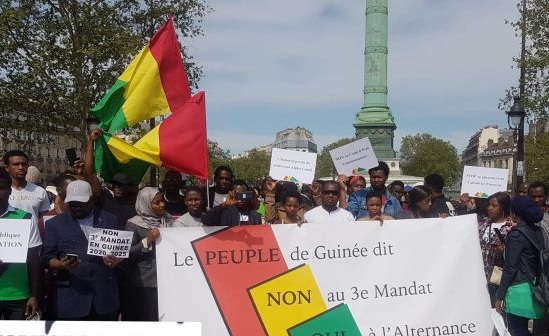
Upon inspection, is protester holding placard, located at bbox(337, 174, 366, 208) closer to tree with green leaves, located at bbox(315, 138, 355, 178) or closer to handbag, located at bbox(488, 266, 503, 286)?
handbag, located at bbox(488, 266, 503, 286)

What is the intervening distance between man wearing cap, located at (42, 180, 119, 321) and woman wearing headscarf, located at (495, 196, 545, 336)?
10.1 ft

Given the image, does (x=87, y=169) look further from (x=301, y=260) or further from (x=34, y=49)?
(x=34, y=49)

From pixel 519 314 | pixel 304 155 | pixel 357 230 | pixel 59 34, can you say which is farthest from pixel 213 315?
pixel 59 34

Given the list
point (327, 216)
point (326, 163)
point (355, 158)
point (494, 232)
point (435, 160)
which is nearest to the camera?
point (494, 232)

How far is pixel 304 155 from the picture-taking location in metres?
8.42

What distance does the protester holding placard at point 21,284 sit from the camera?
4895 mm

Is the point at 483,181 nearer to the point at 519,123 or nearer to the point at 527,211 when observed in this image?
the point at 527,211

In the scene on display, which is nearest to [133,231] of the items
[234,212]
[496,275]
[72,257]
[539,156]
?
[72,257]

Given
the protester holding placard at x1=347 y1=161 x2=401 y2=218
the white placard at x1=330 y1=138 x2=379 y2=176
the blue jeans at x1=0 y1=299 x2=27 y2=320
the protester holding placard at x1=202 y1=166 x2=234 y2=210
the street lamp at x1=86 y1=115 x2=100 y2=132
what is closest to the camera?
the blue jeans at x1=0 y1=299 x2=27 y2=320

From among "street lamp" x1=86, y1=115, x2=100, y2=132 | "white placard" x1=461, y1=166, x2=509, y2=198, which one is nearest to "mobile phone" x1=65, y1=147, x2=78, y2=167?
"street lamp" x1=86, y1=115, x2=100, y2=132

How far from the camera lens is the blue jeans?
4.95 meters

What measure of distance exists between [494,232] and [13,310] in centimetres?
428

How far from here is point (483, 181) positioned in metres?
8.64

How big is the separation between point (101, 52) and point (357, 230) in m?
15.6
